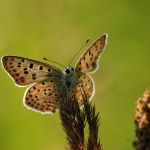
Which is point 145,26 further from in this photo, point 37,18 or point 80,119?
point 80,119

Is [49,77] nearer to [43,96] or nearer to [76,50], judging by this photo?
[43,96]

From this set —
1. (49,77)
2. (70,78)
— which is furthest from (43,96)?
(70,78)

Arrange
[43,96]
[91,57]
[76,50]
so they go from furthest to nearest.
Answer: [76,50], [43,96], [91,57]

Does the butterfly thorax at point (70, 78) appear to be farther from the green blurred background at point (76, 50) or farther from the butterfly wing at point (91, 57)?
the green blurred background at point (76, 50)

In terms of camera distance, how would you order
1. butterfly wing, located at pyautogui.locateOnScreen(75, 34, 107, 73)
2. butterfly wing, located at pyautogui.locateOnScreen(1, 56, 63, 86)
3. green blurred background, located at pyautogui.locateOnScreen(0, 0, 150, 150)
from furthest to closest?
green blurred background, located at pyautogui.locateOnScreen(0, 0, 150, 150), butterfly wing, located at pyautogui.locateOnScreen(1, 56, 63, 86), butterfly wing, located at pyautogui.locateOnScreen(75, 34, 107, 73)

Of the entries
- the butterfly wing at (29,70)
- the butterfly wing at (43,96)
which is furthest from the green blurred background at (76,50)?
the butterfly wing at (29,70)

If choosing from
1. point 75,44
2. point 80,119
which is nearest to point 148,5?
point 75,44

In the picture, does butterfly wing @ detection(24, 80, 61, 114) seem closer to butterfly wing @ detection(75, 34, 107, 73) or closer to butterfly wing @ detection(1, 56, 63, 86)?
butterfly wing @ detection(1, 56, 63, 86)

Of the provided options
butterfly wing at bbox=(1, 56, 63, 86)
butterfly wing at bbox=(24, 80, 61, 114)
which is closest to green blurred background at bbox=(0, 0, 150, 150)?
butterfly wing at bbox=(24, 80, 61, 114)
